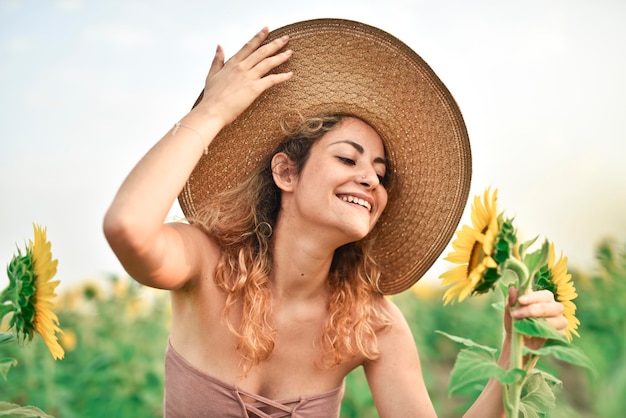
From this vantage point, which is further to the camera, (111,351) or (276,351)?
(111,351)

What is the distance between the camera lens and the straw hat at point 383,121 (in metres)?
2.51

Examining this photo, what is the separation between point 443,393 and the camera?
18.4 feet

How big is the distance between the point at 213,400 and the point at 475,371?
112cm

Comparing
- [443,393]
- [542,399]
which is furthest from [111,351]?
[542,399]

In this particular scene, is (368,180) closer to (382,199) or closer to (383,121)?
(382,199)

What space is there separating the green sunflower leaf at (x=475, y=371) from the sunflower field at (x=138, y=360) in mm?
2423

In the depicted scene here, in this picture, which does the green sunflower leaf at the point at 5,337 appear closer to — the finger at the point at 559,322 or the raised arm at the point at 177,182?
the raised arm at the point at 177,182

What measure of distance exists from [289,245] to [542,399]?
3.05ft

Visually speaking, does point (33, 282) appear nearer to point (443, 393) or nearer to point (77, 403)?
point (77, 403)

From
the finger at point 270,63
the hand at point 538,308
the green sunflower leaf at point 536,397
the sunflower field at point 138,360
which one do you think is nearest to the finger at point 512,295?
the hand at point 538,308

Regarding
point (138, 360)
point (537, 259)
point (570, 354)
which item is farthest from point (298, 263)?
point (138, 360)

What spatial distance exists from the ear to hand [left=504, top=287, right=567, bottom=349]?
0.92 m

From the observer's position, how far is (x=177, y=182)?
2.12 m

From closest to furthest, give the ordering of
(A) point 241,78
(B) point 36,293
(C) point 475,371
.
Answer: (C) point 475,371 < (B) point 36,293 < (A) point 241,78
